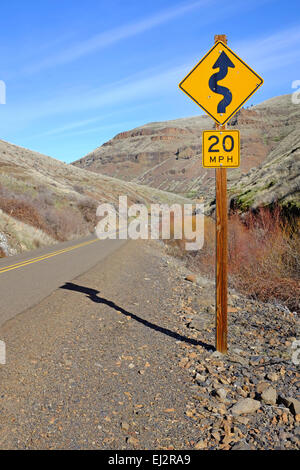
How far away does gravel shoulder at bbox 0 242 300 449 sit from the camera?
2.90 metres

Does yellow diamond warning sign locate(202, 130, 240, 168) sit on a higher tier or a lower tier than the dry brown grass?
higher

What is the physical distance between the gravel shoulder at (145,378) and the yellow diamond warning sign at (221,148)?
2.35 m

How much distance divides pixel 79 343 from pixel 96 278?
4.48 m

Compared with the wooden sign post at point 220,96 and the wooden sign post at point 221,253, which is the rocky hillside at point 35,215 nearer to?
the wooden sign post at point 221,253

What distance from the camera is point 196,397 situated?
3.46 metres

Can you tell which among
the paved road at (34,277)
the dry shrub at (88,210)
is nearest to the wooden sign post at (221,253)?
the paved road at (34,277)

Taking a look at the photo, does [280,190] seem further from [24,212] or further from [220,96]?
[24,212]

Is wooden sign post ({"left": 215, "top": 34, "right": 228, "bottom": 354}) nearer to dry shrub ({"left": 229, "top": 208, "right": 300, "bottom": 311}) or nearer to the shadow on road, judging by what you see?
the shadow on road

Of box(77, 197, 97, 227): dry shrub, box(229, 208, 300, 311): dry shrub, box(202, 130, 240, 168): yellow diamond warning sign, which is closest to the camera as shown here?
box(202, 130, 240, 168): yellow diamond warning sign

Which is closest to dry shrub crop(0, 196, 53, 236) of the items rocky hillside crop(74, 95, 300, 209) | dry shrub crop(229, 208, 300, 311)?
dry shrub crop(229, 208, 300, 311)

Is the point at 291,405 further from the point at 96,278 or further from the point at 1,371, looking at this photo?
the point at 96,278

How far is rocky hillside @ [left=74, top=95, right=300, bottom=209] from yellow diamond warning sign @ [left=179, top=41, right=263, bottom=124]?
95.7 metres

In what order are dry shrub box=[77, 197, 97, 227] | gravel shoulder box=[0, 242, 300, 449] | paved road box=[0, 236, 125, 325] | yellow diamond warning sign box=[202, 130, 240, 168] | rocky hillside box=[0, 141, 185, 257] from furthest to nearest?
dry shrub box=[77, 197, 97, 227] → rocky hillside box=[0, 141, 185, 257] → paved road box=[0, 236, 125, 325] → yellow diamond warning sign box=[202, 130, 240, 168] → gravel shoulder box=[0, 242, 300, 449]
